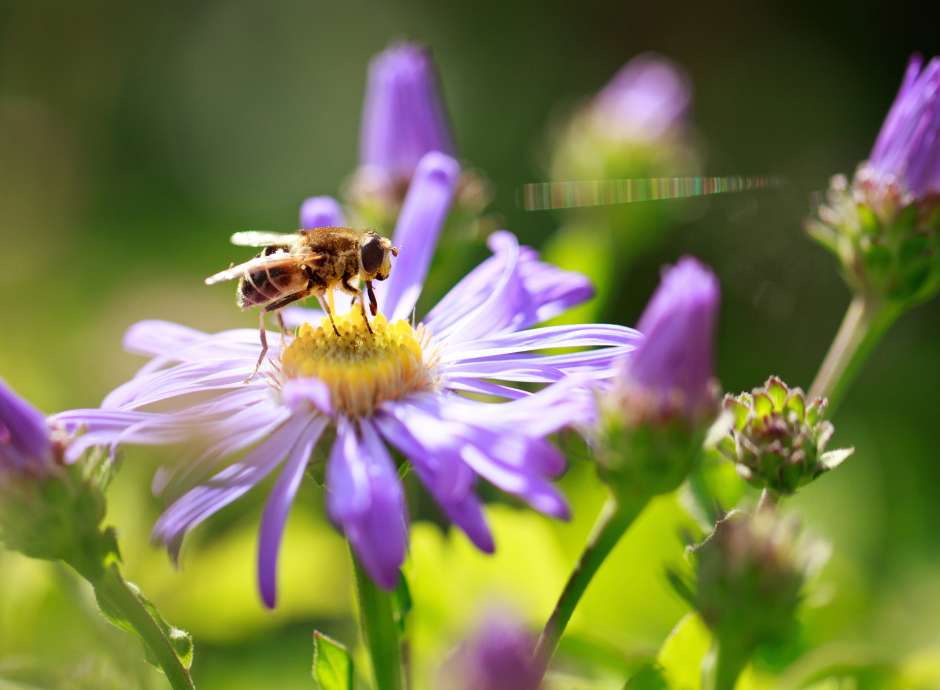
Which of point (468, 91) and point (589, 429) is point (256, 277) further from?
point (468, 91)

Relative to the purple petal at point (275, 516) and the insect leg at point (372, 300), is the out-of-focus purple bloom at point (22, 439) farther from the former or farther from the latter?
the insect leg at point (372, 300)

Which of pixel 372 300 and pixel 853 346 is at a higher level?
pixel 372 300

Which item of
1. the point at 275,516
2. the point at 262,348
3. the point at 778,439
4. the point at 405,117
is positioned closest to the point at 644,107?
the point at 405,117

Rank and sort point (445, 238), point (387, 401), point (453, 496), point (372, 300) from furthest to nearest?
point (445, 238), point (372, 300), point (387, 401), point (453, 496)

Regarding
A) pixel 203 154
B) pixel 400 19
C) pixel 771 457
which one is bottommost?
pixel 203 154

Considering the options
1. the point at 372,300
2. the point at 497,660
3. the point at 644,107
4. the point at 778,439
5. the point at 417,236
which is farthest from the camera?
the point at 644,107

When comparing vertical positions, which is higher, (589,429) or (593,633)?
(589,429)

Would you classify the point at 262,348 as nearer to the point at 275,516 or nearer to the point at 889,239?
the point at 275,516

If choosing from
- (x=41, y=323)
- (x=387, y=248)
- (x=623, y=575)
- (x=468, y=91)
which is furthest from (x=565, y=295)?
(x=468, y=91)

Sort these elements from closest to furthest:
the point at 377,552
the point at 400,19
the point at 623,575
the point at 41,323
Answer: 1. the point at 377,552
2. the point at 623,575
3. the point at 41,323
4. the point at 400,19
